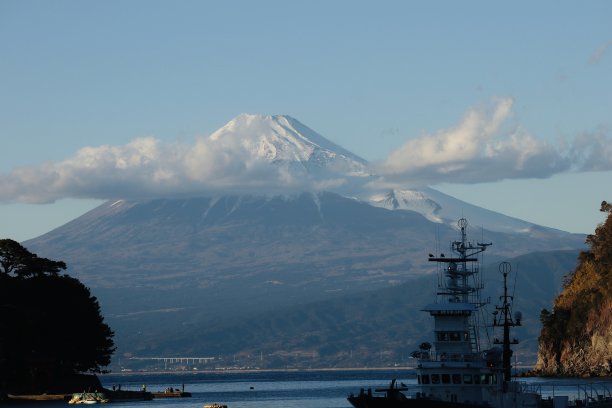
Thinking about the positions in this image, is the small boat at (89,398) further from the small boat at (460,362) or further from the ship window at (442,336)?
the ship window at (442,336)

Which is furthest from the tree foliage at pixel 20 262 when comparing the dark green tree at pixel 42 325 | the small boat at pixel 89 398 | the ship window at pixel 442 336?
the ship window at pixel 442 336

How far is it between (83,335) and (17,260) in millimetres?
11235

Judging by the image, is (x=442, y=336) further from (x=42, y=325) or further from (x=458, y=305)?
(x=42, y=325)

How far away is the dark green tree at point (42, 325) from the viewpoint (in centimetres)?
16150

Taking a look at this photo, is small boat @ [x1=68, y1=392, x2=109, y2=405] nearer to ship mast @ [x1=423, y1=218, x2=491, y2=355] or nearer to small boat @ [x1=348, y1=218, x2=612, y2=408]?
small boat @ [x1=348, y1=218, x2=612, y2=408]

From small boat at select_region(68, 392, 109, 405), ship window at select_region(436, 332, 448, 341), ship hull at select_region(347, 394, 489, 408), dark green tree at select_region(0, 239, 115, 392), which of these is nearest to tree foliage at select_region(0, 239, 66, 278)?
dark green tree at select_region(0, 239, 115, 392)

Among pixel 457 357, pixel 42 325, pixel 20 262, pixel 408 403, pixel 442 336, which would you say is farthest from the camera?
pixel 20 262

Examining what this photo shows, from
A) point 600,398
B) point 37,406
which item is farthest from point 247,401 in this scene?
point 600,398

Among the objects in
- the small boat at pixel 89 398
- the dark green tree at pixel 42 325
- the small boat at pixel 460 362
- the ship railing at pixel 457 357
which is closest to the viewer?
the small boat at pixel 460 362

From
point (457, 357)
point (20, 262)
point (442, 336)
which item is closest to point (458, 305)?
point (442, 336)

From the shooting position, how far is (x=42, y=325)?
163 m

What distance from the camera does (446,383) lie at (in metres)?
101

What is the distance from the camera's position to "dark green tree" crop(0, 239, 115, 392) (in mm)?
161500

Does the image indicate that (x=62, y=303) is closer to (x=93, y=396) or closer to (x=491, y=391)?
(x=93, y=396)
